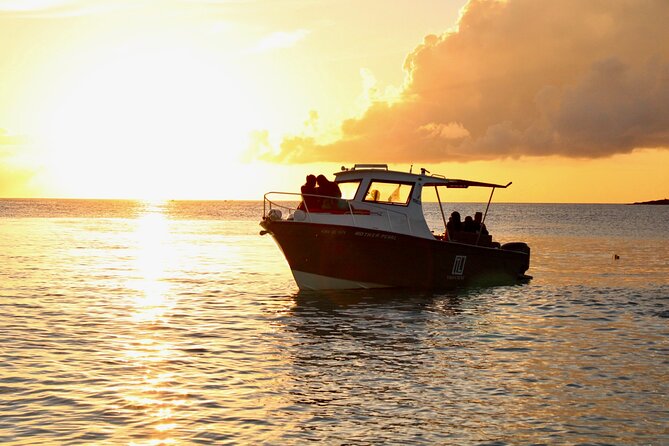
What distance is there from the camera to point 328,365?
1385cm

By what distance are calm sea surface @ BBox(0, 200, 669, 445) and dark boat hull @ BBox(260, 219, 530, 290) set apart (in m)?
0.58

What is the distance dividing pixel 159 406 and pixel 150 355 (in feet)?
12.6

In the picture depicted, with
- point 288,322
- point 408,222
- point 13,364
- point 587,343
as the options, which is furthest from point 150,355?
point 408,222

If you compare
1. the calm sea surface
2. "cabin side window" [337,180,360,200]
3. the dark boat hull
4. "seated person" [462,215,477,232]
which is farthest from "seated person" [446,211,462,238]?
"cabin side window" [337,180,360,200]

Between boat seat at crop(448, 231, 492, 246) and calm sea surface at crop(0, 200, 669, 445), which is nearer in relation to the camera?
calm sea surface at crop(0, 200, 669, 445)

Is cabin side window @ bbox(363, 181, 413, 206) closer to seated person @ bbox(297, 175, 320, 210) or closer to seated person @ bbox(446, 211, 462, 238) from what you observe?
seated person @ bbox(297, 175, 320, 210)

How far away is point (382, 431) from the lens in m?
9.72

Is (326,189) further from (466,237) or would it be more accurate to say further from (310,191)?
(466,237)

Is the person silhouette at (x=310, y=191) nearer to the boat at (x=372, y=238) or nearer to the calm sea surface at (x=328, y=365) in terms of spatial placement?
the boat at (x=372, y=238)

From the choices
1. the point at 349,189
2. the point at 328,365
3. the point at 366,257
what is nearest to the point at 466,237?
the point at 366,257

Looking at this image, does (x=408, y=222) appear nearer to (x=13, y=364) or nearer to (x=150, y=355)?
(x=150, y=355)

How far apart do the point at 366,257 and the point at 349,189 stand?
242 centimetres

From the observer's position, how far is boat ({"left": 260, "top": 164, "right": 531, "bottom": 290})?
79.1ft

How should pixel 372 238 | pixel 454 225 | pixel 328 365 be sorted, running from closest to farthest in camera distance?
pixel 328 365 → pixel 372 238 → pixel 454 225
